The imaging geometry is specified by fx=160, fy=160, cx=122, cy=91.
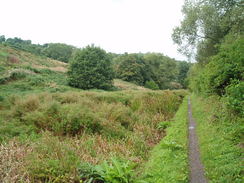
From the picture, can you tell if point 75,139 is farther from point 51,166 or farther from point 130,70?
point 130,70

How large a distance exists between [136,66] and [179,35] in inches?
1382

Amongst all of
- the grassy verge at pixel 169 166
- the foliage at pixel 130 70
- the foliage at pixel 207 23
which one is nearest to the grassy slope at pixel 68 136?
the grassy verge at pixel 169 166

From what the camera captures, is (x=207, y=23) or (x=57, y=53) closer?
(x=207, y=23)

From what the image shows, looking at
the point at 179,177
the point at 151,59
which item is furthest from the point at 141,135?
the point at 151,59

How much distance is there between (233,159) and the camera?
14.0 ft

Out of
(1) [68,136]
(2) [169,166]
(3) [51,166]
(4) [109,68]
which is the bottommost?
(1) [68,136]

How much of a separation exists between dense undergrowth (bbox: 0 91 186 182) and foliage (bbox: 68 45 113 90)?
55.5ft

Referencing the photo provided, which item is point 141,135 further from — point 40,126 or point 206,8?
point 206,8

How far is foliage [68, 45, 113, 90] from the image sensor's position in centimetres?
2914

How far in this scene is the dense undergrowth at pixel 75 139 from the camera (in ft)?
13.3

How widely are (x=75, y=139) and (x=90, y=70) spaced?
2467 centimetres

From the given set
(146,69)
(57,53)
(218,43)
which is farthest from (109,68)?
(57,53)

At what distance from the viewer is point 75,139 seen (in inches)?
265

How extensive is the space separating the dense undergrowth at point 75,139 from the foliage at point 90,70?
16.9 metres
